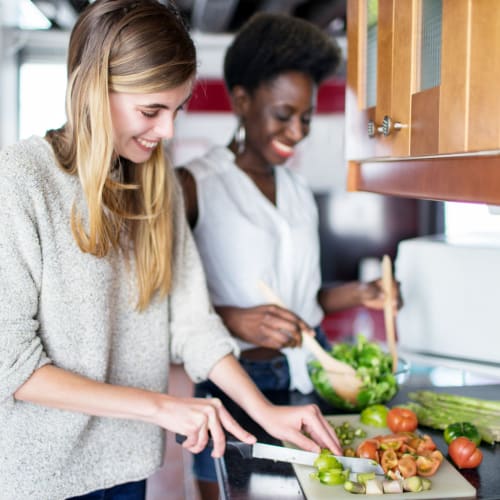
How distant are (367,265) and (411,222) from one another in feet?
1.38

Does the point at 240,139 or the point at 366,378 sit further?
Result: the point at 240,139

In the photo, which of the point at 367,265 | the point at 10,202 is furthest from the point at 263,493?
the point at 367,265

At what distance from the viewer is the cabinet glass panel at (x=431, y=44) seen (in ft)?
3.21

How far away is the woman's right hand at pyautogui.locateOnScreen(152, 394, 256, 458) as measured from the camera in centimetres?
115


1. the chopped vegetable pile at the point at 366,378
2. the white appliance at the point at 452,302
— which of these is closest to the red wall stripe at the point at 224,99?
the white appliance at the point at 452,302

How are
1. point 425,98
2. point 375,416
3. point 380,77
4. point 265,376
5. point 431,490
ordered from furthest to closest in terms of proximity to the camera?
point 265,376, point 375,416, point 380,77, point 431,490, point 425,98

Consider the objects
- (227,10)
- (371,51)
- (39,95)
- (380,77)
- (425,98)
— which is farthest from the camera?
(39,95)

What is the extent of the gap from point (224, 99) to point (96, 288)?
3.66m

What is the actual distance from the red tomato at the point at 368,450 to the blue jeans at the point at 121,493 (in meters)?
0.44

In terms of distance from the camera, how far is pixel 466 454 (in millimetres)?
1220

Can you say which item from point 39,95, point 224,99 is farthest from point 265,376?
point 39,95

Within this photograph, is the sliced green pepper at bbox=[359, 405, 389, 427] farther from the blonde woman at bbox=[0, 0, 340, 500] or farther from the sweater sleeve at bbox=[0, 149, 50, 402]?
the sweater sleeve at bbox=[0, 149, 50, 402]

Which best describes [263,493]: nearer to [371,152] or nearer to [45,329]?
[45,329]

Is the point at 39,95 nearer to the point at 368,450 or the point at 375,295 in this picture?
the point at 375,295
